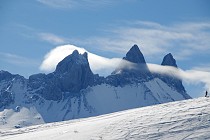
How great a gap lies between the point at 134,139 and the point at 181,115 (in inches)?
526

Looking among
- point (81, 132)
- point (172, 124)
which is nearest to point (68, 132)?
point (81, 132)

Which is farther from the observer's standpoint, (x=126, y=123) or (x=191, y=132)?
(x=126, y=123)

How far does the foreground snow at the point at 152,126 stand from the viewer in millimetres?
115656

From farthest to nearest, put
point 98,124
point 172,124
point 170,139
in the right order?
1. point 98,124
2. point 172,124
3. point 170,139

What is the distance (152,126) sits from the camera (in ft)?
399

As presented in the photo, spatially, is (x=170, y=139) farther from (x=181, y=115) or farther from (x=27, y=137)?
(x=27, y=137)

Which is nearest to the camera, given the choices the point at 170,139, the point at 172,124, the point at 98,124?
the point at 170,139

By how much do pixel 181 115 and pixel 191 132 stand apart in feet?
35.0

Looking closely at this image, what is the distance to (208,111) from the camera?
120938 mm

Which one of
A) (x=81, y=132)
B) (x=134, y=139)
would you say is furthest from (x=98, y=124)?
(x=134, y=139)

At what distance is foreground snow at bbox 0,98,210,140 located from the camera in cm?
11566

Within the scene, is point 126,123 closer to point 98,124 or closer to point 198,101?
point 98,124

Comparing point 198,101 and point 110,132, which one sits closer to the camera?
point 110,132

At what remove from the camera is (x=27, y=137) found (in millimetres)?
138375
